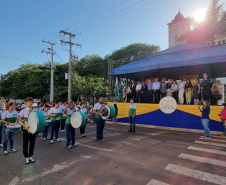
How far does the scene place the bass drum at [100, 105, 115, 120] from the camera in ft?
23.6

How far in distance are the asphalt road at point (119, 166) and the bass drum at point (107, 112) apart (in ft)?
4.78

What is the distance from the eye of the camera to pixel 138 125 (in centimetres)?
1202

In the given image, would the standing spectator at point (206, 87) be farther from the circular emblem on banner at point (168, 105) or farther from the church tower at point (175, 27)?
the church tower at point (175, 27)

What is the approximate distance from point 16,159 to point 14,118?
4.40ft

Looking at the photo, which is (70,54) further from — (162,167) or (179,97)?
(162,167)

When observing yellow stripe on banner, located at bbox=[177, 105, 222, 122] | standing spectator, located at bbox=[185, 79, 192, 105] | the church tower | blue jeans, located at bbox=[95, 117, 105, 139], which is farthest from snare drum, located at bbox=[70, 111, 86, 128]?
the church tower

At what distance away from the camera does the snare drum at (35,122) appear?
4.47m

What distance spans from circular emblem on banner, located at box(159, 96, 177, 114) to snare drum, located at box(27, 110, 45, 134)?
8.37 m

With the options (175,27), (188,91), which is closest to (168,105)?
(188,91)

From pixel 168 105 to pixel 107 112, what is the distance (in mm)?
5253

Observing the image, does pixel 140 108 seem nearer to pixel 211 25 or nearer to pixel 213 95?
pixel 213 95

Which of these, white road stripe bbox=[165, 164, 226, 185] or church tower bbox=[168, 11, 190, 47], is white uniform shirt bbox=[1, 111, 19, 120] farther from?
church tower bbox=[168, 11, 190, 47]

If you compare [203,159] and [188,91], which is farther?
[188,91]

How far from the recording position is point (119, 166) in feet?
14.1
